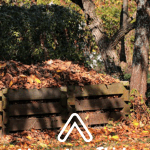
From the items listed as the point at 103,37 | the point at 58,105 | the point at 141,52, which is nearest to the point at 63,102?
the point at 58,105

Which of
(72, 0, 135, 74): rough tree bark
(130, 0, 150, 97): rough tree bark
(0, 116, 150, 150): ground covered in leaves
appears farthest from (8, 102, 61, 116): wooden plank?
(72, 0, 135, 74): rough tree bark

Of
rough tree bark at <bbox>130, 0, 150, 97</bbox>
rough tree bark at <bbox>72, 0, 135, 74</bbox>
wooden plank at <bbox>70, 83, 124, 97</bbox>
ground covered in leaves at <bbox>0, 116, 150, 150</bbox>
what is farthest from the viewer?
rough tree bark at <bbox>72, 0, 135, 74</bbox>

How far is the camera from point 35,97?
657 cm

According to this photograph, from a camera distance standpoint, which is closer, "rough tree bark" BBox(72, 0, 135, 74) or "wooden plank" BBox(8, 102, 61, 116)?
"wooden plank" BBox(8, 102, 61, 116)

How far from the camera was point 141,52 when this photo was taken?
8.75 m

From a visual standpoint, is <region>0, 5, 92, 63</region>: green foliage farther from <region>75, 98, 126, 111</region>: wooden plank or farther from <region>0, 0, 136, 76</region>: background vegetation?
<region>75, 98, 126, 111</region>: wooden plank

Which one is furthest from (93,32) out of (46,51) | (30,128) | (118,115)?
(30,128)

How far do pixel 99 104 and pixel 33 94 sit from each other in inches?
60.5

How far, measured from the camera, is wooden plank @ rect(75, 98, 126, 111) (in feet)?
22.8

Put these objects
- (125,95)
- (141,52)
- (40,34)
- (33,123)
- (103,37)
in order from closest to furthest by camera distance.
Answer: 1. (33,123)
2. (125,95)
3. (141,52)
4. (40,34)
5. (103,37)

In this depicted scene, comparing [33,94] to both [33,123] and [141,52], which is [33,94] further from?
[141,52]

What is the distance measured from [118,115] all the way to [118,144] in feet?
4.83

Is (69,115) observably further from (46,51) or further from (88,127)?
(46,51)

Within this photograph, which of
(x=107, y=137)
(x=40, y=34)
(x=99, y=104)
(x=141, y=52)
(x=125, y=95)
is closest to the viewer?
(x=107, y=137)
